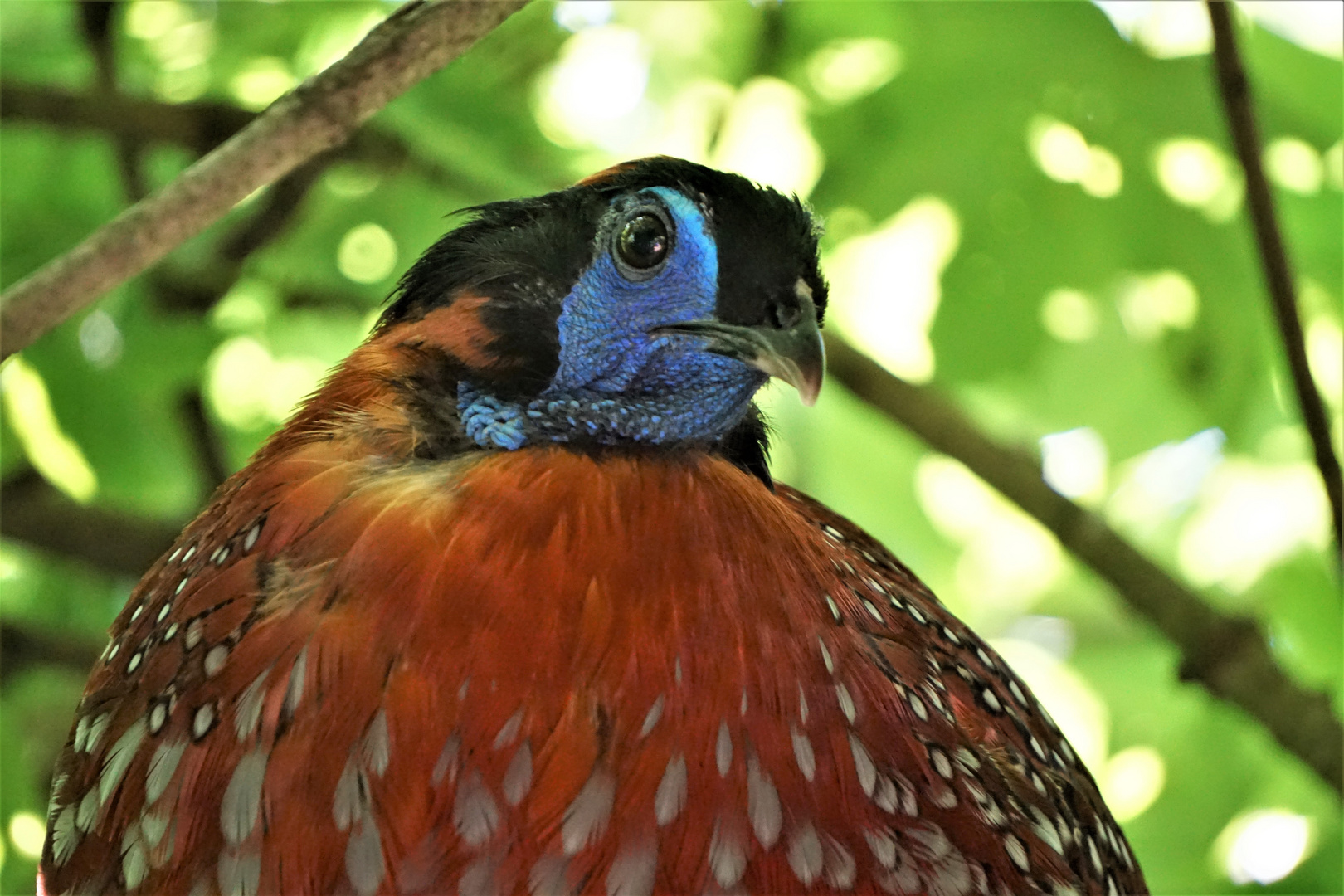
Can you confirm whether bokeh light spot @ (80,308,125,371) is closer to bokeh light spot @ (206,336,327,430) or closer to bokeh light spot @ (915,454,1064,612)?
bokeh light spot @ (206,336,327,430)

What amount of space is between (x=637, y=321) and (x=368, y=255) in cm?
114

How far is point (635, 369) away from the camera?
1.33 m

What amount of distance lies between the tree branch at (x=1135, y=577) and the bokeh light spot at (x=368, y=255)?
76 cm

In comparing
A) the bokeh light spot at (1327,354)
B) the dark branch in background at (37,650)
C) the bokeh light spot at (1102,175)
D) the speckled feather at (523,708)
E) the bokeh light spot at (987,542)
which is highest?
the bokeh light spot at (1102,175)

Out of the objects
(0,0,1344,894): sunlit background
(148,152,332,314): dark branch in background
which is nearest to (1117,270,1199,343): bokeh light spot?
(0,0,1344,894): sunlit background

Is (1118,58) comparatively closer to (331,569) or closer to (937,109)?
(937,109)

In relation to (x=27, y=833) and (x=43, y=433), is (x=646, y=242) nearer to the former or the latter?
(x=43, y=433)

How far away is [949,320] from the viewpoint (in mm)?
1962

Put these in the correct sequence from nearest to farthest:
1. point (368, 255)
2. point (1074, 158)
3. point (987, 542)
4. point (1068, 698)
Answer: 1. point (1074, 158)
2. point (368, 255)
3. point (1068, 698)
4. point (987, 542)

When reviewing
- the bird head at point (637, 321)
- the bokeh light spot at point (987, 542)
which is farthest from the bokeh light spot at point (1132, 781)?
the bird head at point (637, 321)

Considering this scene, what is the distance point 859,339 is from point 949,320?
704 millimetres

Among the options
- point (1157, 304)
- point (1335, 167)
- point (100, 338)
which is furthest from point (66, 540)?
point (1335, 167)

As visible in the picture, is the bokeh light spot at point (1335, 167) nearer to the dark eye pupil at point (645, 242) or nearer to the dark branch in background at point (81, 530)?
the dark eye pupil at point (645, 242)

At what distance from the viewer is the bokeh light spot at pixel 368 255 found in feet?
7.59
